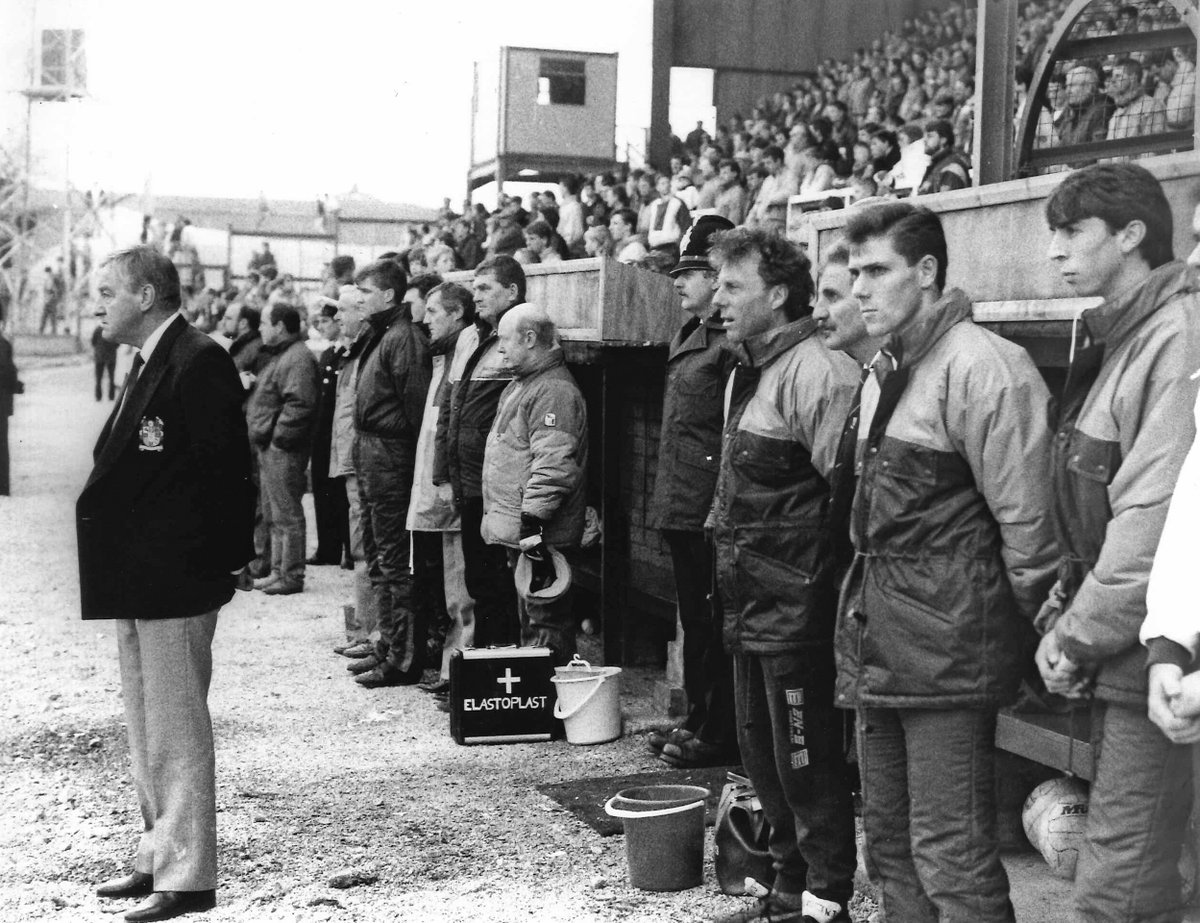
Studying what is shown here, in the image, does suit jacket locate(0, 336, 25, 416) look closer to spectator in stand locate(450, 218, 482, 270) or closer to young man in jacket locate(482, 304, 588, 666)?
spectator in stand locate(450, 218, 482, 270)

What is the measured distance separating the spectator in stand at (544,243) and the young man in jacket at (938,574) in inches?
442

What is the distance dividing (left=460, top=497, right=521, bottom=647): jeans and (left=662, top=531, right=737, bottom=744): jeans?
1308 mm

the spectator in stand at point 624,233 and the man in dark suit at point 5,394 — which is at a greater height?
the spectator in stand at point 624,233

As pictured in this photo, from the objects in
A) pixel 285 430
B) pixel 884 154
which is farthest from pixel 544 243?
pixel 285 430

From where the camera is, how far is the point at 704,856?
5430mm

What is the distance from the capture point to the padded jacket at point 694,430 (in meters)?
6.41

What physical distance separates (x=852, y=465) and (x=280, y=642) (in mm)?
6407

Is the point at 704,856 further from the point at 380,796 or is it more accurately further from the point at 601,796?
the point at 380,796

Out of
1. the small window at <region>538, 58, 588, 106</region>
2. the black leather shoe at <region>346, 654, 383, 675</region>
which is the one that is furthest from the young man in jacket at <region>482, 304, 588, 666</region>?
the small window at <region>538, 58, 588, 106</region>

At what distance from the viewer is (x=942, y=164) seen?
36.2ft

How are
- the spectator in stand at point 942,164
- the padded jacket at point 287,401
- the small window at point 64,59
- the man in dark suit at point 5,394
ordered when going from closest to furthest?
the spectator in stand at point 942,164
the padded jacket at point 287,401
the man in dark suit at point 5,394
the small window at point 64,59

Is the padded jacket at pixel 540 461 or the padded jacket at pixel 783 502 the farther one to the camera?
the padded jacket at pixel 540 461

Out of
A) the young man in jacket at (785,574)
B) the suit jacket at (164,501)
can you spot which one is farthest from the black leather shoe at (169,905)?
the young man in jacket at (785,574)

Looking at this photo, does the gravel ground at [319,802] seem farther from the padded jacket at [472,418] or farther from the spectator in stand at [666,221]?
the spectator in stand at [666,221]
